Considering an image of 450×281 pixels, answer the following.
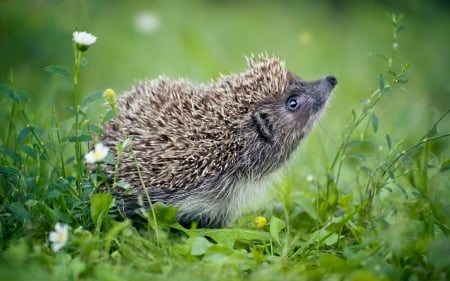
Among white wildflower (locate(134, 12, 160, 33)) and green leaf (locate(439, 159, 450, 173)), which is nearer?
green leaf (locate(439, 159, 450, 173))

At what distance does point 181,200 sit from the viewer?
446 centimetres

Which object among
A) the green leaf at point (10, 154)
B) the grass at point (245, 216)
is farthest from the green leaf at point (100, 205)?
the green leaf at point (10, 154)

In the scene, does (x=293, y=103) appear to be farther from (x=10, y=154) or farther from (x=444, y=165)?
(x=10, y=154)

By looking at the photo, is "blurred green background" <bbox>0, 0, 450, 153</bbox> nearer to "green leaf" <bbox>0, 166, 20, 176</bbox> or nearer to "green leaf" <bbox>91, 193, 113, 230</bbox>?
"green leaf" <bbox>0, 166, 20, 176</bbox>

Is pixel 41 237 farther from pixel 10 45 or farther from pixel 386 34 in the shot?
pixel 386 34

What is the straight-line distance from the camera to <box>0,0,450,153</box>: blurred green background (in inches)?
288

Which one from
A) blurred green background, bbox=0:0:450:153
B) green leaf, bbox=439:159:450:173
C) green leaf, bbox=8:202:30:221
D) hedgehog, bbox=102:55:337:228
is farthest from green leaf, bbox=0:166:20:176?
green leaf, bbox=439:159:450:173

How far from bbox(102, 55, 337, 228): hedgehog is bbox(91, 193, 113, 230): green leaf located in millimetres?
429

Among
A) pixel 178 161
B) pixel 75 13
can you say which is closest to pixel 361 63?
pixel 75 13

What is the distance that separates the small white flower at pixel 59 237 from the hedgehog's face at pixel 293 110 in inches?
68.3

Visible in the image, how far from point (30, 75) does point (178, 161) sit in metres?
3.64

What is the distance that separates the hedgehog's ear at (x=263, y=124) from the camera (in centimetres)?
475

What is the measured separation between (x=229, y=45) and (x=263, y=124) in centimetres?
499

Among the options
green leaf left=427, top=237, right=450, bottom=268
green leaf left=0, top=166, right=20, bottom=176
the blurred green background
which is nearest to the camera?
green leaf left=427, top=237, right=450, bottom=268
